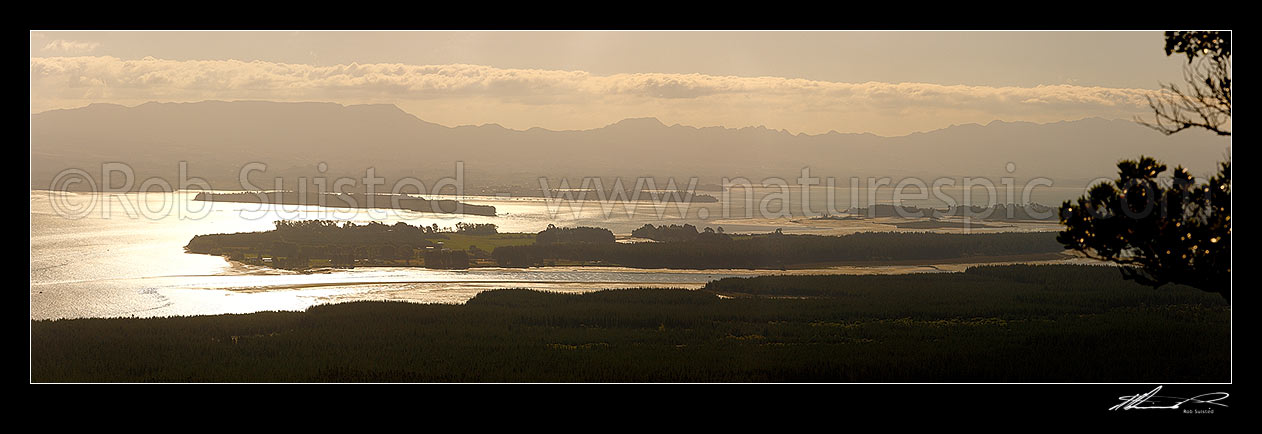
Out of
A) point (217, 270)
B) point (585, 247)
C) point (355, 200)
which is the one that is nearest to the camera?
point (217, 270)

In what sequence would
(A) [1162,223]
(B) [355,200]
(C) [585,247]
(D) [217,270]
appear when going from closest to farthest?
1. (A) [1162,223]
2. (D) [217,270]
3. (B) [355,200]
4. (C) [585,247]

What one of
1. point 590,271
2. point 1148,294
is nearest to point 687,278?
point 590,271

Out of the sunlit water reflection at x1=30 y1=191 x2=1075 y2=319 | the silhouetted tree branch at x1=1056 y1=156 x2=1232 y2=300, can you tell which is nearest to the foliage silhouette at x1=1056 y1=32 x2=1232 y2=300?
the silhouetted tree branch at x1=1056 y1=156 x2=1232 y2=300

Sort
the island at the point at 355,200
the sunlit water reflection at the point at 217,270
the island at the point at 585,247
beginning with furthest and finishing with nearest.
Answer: the island at the point at 355,200 < the island at the point at 585,247 < the sunlit water reflection at the point at 217,270

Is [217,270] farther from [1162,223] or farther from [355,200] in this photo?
[1162,223]

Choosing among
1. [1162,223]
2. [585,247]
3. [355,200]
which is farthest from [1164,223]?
[355,200]

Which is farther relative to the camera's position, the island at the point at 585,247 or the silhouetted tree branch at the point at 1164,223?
the island at the point at 585,247
